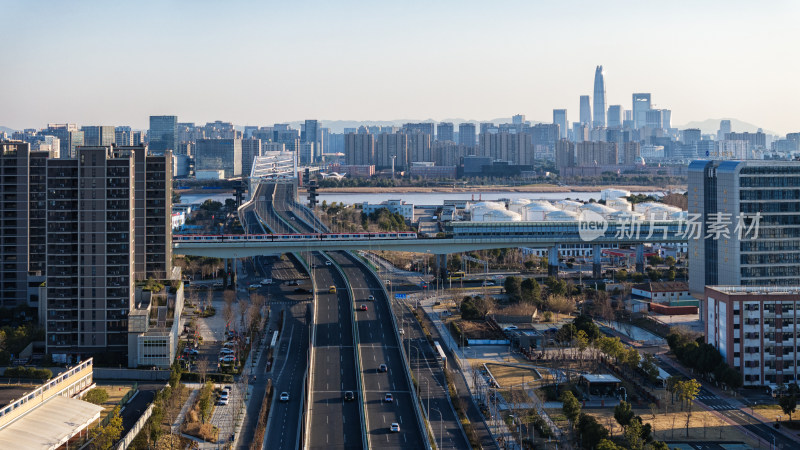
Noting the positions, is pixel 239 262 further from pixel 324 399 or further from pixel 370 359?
pixel 324 399

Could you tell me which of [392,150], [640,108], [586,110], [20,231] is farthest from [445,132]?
[20,231]

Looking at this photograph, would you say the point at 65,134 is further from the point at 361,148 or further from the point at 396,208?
the point at 396,208

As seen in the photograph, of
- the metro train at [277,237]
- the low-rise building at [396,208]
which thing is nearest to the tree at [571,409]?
the metro train at [277,237]

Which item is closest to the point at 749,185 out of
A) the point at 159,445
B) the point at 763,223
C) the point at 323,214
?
the point at 763,223

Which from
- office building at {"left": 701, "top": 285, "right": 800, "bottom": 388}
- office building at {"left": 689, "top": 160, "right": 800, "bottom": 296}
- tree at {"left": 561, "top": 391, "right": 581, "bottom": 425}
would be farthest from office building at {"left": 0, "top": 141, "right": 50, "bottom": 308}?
office building at {"left": 689, "top": 160, "right": 800, "bottom": 296}

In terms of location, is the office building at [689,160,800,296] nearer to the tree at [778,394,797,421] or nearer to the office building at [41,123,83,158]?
the tree at [778,394,797,421]

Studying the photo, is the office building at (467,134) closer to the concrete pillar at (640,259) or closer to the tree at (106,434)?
the concrete pillar at (640,259)
